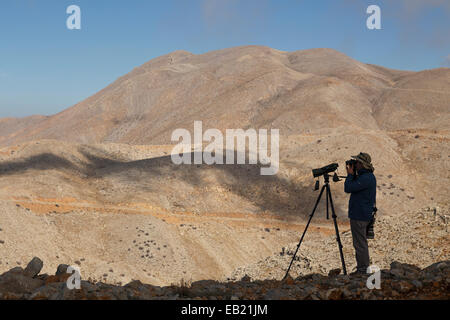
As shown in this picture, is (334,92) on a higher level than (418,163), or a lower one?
higher

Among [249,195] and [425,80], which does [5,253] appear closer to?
[249,195]

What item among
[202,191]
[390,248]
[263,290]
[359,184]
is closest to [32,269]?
[263,290]

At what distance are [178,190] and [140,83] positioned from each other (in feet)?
209

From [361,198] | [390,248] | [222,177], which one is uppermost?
[361,198]

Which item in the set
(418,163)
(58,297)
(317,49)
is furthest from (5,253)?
(317,49)

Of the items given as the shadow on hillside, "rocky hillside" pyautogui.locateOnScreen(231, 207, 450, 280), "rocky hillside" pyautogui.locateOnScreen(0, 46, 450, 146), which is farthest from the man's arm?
"rocky hillside" pyautogui.locateOnScreen(0, 46, 450, 146)

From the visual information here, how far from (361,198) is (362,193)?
10cm

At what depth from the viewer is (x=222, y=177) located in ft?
95.9

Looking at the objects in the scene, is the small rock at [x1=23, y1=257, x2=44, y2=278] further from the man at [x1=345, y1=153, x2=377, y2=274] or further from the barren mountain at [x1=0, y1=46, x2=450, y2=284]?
the barren mountain at [x1=0, y1=46, x2=450, y2=284]

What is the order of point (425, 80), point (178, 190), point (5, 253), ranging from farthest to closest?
point (425, 80) < point (178, 190) < point (5, 253)

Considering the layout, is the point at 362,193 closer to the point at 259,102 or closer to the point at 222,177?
the point at 222,177

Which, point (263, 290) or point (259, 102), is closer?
point (263, 290)

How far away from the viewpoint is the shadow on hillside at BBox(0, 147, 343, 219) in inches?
1064
